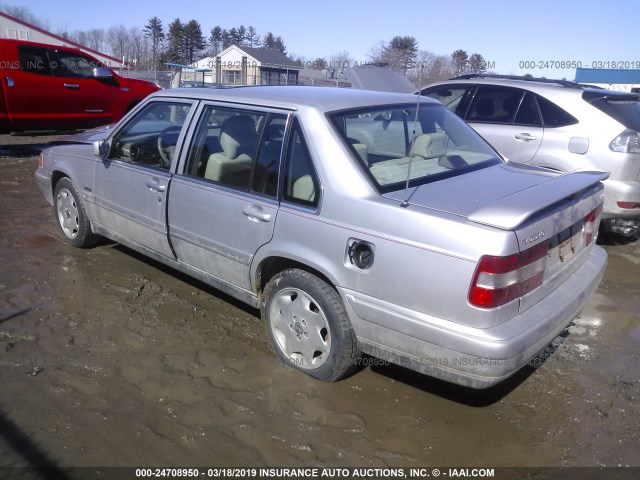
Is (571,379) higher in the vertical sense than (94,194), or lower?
lower

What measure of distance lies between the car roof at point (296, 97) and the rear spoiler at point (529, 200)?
121 cm

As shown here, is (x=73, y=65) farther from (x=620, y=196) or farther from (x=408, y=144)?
(x=620, y=196)

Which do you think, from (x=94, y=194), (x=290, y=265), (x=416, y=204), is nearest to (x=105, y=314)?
(x=94, y=194)

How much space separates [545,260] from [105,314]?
10.2ft

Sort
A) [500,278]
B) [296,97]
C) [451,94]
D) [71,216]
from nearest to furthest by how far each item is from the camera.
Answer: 1. [500,278]
2. [296,97]
3. [71,216]
4. [451,94]

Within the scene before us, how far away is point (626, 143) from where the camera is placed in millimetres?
5492

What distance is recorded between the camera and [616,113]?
5676 mm

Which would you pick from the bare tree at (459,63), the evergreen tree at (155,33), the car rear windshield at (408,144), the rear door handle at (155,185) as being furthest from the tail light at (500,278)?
the evergreen tree at (155,33)

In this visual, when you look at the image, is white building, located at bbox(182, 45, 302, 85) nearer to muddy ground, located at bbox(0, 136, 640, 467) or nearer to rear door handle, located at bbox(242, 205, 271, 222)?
muddy ground, located at bbox(0, 136, 640, 467)

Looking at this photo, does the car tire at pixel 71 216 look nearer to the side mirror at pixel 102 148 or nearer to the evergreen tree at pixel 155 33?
the side mirror at pixel 102 148

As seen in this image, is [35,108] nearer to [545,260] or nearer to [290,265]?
[290,265]

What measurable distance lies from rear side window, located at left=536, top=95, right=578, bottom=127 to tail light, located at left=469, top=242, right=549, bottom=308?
3622 millimetres

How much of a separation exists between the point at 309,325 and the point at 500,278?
3.98ft

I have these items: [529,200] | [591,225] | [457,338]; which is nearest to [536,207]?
[529,200]
